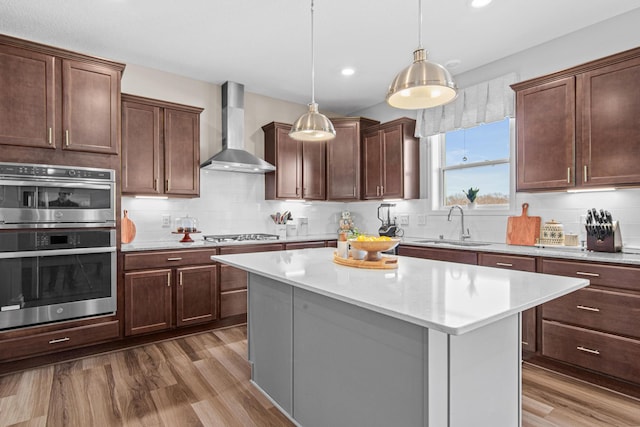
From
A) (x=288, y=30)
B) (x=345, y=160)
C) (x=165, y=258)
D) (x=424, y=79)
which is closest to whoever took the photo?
(x=424, y=79)

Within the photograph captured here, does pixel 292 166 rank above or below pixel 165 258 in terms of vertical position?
above

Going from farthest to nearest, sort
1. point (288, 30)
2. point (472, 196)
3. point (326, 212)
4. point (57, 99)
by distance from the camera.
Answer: point (326, 212), point (472, 196), point (288, 30), point (57, 99)

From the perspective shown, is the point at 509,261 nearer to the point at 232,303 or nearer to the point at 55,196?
A: the point at 232,303

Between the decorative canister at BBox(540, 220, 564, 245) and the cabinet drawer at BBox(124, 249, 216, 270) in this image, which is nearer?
the decorative canister at BBox(540, 220, 564, 245)

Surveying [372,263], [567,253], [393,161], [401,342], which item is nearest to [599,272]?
[567,253]

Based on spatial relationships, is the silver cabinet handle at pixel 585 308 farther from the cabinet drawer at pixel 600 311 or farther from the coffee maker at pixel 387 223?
the coffee maker at pixel 387 223

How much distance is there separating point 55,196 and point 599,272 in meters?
4.17

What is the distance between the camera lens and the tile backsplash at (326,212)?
2965 mm

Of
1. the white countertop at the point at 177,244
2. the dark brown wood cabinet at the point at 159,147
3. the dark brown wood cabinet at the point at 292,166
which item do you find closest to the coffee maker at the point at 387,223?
the dark brown wood cabinet at the point at 292,166

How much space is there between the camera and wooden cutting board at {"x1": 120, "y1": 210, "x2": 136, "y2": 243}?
141 inches

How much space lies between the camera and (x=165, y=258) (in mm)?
3365

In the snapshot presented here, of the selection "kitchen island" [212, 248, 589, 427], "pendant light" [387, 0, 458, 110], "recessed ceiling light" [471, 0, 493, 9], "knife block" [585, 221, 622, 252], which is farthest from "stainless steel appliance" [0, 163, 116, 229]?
"knife block" [585, 221, 622, 252]

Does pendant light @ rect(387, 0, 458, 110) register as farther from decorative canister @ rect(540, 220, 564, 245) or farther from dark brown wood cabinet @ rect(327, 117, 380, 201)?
dark brown wood cabinet @ rect(327, 117, 380, 201)

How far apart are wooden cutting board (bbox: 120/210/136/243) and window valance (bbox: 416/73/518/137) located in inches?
135
